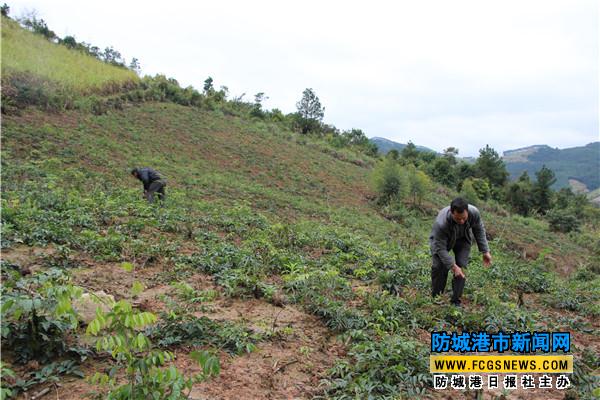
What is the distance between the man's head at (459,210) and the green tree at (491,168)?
29.5 metres

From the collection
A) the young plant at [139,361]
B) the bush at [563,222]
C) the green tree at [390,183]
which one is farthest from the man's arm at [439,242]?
the bush at [563,222]

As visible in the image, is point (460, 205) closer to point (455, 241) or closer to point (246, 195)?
point (455, 241)

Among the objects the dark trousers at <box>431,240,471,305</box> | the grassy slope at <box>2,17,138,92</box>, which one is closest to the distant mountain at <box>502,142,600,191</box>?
the grassy slope at <box>2,17,138,92</box>

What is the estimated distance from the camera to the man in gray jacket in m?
4.24

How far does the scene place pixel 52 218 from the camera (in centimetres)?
548

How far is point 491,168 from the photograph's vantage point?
31.7 meters

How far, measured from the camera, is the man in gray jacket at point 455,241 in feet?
13.9

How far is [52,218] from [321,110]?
29120mm

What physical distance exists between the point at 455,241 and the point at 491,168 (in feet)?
98.9

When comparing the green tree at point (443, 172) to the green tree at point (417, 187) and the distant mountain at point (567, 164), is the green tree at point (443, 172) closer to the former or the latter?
the green tree at point (417, 187)

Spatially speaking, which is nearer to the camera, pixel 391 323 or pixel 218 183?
pixel 391 323

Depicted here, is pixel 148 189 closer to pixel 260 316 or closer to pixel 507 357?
pixel 260 316

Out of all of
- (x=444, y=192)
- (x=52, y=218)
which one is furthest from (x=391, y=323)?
(x=444, y=192)

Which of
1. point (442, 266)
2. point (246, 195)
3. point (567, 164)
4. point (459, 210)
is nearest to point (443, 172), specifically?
point (246, 195)
